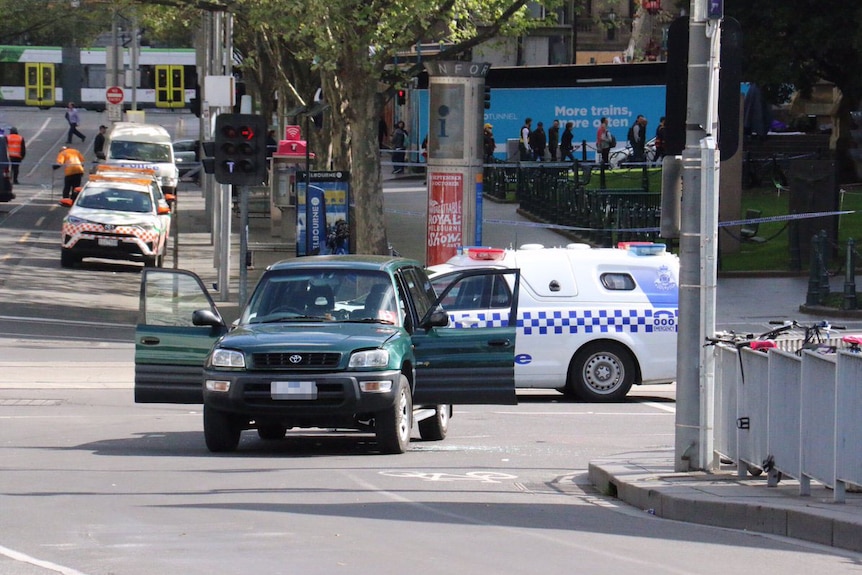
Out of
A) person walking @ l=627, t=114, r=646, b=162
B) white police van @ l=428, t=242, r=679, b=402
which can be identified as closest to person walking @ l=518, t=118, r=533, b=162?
person walking @ l=627, t=114, r=646, b=162

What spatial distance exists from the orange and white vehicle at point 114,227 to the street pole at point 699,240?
20.2 meters

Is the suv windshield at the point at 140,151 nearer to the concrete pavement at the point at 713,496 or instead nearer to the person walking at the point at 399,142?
the person walking at the point at 399,142

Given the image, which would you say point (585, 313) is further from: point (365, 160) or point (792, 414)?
point (365, 160)

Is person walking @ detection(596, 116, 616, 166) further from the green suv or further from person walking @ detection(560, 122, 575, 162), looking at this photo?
the green suv

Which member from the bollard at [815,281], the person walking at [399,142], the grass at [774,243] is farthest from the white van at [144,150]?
the bollard at [815,281]

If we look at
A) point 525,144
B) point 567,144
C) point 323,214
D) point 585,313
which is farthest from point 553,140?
point 585,313

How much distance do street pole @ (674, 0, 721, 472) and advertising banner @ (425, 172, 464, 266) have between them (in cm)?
1463

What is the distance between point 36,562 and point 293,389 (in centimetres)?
425

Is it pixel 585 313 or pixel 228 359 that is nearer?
pixel 228 359

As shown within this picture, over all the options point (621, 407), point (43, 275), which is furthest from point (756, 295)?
point (43, 275)

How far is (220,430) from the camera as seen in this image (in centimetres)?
1216

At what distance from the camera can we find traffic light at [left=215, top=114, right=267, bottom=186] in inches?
845

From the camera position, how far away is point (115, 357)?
2047 centimetres

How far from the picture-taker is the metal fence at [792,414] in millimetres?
8695
